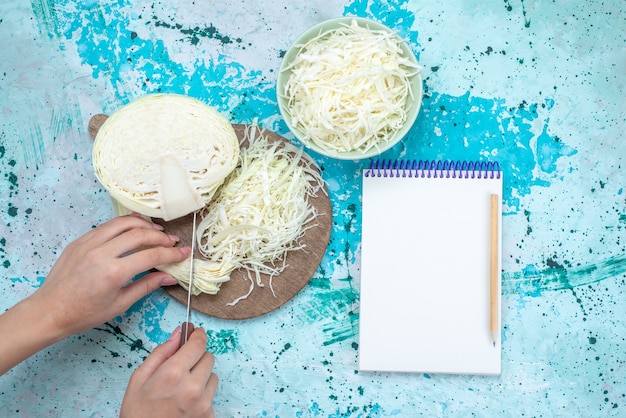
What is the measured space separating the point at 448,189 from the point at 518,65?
0.32 metres

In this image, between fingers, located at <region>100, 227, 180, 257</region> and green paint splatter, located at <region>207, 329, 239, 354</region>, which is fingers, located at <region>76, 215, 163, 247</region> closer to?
fingers, located at <region>100, 227, 180, 257</region>

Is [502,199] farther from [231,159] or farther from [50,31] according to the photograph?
[50,31]

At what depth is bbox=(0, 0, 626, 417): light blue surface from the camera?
140cm

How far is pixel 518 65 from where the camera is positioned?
141cm

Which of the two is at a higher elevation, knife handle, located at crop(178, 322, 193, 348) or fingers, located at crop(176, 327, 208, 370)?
fingers, located at crop(176, 327, 208, 370)

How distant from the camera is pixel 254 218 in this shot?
51.2 inches

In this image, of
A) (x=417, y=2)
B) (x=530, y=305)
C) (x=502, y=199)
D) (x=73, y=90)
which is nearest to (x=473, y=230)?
(x=502, y=199)

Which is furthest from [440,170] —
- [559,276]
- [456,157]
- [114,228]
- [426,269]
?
[114,228]

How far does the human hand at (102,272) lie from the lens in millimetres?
1210

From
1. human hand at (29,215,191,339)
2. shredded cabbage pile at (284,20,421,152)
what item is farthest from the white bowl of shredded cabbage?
human hand at (29,215,191,339)

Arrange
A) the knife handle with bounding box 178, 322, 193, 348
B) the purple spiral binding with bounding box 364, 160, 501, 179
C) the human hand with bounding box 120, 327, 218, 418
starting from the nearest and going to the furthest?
the human hand with bounding box 120, 327, 218, 418 < the knife handle with bounding box 178, 322, 193, 348 < the purple spiral binding with bounding box 364, 160, 501, 179

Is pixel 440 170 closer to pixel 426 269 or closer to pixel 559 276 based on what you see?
pixel 426 269

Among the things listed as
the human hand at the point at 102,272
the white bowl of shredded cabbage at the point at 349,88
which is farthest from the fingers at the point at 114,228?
the white bowl of shredded cabbage at the point at 349,88

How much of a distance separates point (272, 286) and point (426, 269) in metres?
0.34
